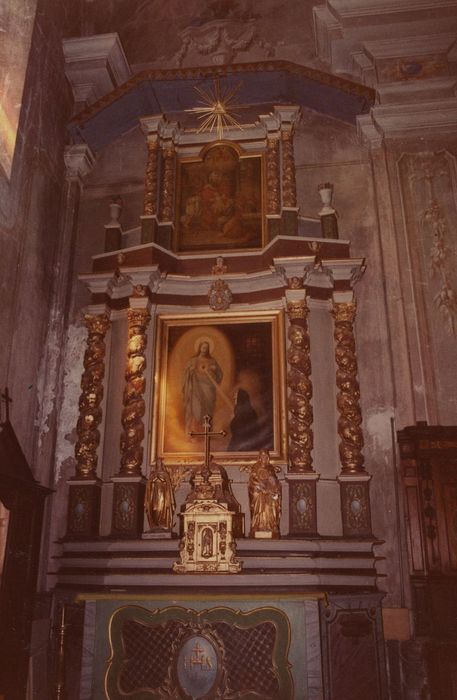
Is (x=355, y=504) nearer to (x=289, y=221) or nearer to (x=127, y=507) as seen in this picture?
(x=127, y=507)

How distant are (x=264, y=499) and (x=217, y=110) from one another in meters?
5.43

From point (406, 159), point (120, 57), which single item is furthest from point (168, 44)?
point (406, 159)

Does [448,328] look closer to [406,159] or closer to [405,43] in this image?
[406,159]

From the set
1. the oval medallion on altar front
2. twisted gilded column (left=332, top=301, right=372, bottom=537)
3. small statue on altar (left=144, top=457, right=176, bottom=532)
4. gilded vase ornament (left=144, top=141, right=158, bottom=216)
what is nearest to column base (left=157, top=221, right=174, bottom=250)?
gilded vase ornament (left=144, top=141, right=158, bottom=216)

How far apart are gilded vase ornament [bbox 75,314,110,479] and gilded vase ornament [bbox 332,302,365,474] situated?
108 inches

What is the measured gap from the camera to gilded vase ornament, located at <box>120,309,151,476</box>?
7.18 m

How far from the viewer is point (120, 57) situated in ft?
31.6

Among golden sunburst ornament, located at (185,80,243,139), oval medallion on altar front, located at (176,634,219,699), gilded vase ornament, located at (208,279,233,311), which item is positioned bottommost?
oval medallion on altar front, located at (176,634,219,699)

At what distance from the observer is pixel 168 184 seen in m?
8.83

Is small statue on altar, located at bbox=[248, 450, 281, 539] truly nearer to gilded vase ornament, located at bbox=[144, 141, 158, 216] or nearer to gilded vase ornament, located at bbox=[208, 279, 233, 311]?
gilded vase ornament, located at bbox=[208, 279, 233, 311]

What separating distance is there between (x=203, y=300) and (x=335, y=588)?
364cm

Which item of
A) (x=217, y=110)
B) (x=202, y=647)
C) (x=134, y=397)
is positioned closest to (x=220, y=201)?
(x=217, y=110)

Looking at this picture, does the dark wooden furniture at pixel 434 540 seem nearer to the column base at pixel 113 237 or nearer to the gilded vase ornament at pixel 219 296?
the gilded vase ornament at pixel 219 296

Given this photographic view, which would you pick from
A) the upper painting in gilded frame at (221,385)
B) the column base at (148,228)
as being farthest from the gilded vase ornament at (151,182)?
the upper painting in gilded frame at (221,385)
